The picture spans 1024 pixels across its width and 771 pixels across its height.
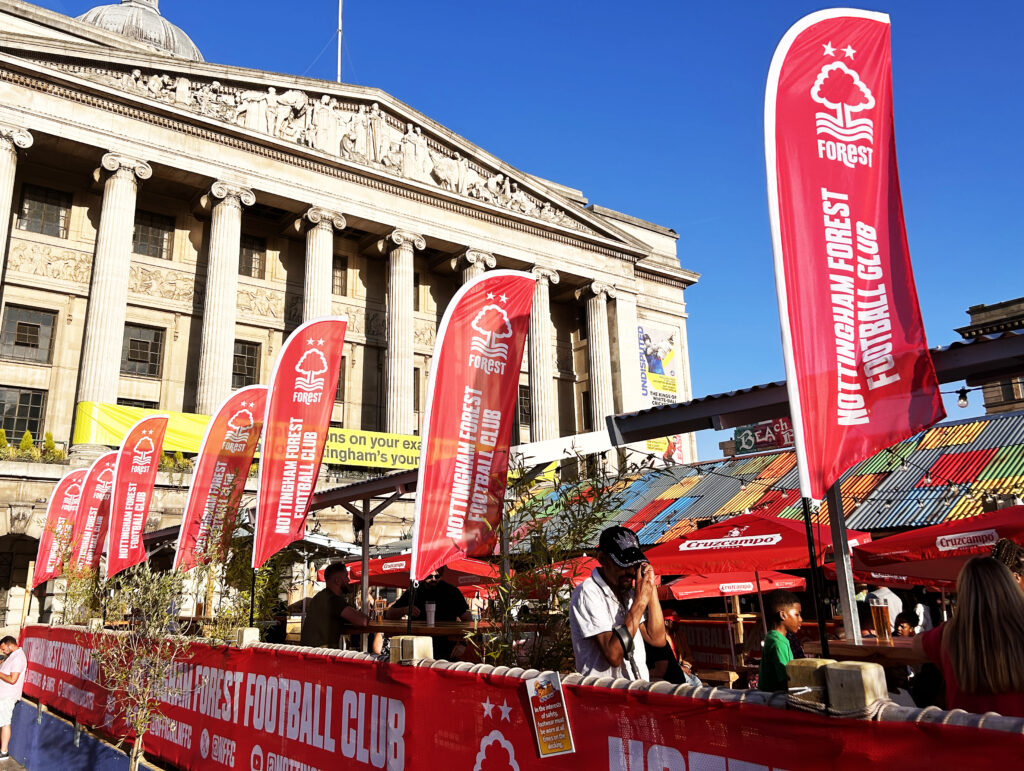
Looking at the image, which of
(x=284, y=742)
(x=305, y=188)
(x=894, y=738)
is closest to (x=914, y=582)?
(x=284, y=742)

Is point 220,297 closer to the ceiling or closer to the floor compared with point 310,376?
closer to the ceiling

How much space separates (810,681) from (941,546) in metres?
7.14

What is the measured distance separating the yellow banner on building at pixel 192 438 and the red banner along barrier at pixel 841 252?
18238mm

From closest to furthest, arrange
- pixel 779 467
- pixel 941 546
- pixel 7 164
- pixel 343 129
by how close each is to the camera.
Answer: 1. pixel 941 546
2. pixel 779 467
3. pixel 7 164
4. pixel 343 129

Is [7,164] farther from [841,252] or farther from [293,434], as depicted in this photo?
[841,252]

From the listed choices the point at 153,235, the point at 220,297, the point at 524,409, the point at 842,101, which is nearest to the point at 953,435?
the point at 842,101

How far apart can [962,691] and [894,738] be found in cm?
86

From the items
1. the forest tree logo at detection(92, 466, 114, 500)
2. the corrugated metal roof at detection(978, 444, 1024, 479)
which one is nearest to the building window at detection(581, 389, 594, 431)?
the corrugated metal roof at detection(978, 444, 1024, 479)

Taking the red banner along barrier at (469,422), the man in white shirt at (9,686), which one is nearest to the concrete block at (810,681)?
the red banner along barrier at (469,422)

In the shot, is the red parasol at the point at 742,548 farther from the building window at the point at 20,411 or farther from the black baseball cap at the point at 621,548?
the building window at the point at 20,411

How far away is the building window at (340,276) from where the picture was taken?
3543cm

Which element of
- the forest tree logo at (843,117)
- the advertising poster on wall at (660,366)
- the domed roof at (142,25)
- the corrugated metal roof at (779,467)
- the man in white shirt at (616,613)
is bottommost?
the man in white shirt at (616,613)

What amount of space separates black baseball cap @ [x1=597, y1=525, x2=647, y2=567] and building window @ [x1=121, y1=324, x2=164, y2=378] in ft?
95.9

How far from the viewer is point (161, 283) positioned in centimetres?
3028
